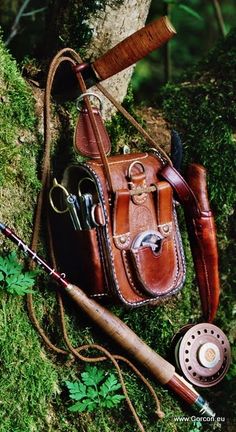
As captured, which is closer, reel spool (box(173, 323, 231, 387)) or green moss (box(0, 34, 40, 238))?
green moss (box(0, 34, 40, 238))

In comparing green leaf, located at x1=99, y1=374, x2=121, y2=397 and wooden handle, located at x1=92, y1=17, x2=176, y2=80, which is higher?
wooden handle, located at x1=92, y1=17, x2=176, y2=80

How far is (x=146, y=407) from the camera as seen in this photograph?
9.00 ft

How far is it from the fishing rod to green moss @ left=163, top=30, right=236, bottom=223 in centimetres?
72

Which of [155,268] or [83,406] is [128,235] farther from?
[83,406]

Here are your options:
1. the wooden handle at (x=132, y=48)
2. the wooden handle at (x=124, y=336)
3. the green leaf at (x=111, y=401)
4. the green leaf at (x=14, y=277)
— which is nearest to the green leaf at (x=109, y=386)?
the green leaf at (x=111, y=401)

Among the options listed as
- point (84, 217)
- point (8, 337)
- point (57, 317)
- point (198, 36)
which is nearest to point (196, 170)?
point (84, 217)

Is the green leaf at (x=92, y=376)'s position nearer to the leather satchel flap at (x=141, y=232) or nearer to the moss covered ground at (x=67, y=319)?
the moss covered ground at (x=67, y=319)

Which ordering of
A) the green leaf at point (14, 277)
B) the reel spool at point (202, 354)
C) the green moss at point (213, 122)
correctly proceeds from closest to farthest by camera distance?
1. the green leaf at point (14, 277)
2. the reel spool at point (202, 354)
3. the green moss at point (213, 122)

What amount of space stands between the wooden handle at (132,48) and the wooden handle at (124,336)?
85 centimetres

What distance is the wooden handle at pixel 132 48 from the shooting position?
2.59 meters

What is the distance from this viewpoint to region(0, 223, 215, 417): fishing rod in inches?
100

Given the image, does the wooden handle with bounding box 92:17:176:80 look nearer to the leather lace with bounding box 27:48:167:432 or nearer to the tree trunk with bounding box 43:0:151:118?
the leather lace with bounding box 27:48:167:432

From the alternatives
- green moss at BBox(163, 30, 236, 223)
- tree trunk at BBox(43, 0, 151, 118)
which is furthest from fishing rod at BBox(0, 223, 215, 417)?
tree trunk at BBox(43, 0, 151, 118)

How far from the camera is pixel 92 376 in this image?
8.55 ft
